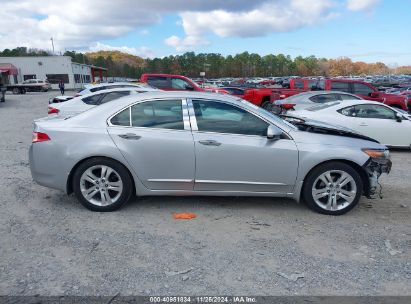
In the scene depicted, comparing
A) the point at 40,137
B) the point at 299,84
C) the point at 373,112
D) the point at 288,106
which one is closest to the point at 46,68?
the point at 299,84

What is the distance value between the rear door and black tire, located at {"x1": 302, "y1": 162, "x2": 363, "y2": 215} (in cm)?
145

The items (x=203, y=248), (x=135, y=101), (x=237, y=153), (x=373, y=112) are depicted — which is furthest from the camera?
(x=373, y=112)

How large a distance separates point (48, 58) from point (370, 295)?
189 feet

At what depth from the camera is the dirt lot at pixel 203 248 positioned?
310 centimetres

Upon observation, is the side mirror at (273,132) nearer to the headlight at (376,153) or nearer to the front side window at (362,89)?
the headlight at (376,153)

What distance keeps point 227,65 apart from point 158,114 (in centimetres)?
13596

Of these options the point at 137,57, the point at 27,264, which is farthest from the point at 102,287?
the point at 137,57

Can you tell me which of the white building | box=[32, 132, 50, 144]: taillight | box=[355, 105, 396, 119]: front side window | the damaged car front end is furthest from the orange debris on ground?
Answer: the white building

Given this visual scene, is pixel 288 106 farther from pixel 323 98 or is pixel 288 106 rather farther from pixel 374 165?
pixel 374 165

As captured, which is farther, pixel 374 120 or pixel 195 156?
pixel 374 120

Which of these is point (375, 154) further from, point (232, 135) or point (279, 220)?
point (232, 135)

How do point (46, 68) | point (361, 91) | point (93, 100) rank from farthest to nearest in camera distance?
point (46, 68) → point (361, 91) → point (93, 100)

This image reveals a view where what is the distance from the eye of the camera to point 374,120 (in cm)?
881

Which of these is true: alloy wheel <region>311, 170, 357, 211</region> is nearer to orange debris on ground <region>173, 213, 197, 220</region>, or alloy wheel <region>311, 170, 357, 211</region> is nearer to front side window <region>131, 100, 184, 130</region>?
orange debris on ground <region>173, 213, 197, 220</region>
